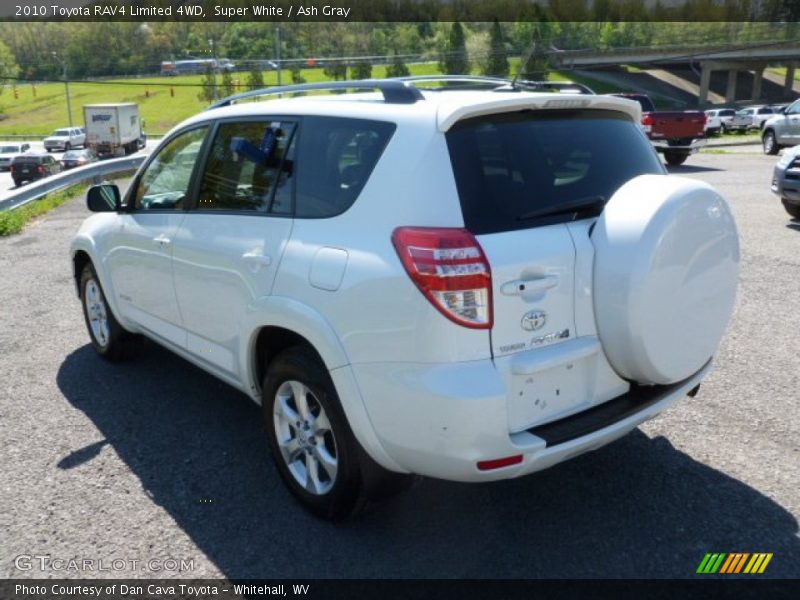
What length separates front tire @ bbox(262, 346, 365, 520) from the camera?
3041mm

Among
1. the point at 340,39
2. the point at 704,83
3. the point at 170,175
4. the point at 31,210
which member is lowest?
the point at 31,210

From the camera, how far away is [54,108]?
325 ft

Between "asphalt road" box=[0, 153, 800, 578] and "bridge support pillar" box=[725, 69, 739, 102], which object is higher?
"bridge support pillar" box=[725, 69, 739, 102]

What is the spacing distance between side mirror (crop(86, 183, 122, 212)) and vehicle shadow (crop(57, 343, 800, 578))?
1506 mm

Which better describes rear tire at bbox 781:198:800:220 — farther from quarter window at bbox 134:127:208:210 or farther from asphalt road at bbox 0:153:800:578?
quarter window at bbox 134:127:208:210

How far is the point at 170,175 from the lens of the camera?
4.40 meters

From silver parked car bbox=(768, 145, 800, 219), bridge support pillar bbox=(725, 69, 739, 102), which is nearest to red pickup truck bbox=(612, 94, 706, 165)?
silver parked car bbox=(768, 145, 800, 219)

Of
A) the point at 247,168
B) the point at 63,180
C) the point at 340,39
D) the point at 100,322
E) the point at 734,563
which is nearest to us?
the point at 734,563

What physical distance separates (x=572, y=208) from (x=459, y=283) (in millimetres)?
663

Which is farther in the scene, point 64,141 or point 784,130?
point 64,141

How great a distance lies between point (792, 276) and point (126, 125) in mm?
50771

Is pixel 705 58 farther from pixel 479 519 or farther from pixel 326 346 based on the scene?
pixel 326 346

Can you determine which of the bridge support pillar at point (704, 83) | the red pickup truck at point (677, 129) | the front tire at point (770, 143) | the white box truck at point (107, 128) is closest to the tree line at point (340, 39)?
the bridge support pillar at point (704, 83)

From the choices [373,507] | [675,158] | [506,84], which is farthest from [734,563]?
[675,158]
